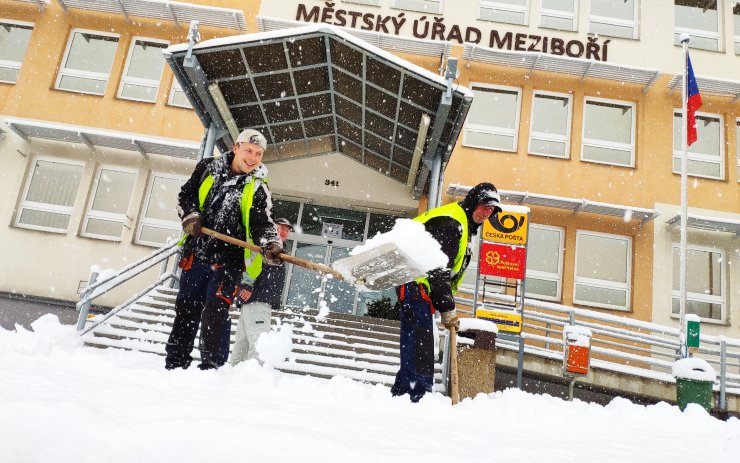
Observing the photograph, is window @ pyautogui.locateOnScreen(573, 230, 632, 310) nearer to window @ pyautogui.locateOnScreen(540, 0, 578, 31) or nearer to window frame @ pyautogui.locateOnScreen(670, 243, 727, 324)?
window frame @ pyautogui.locateOnScreen(670, 243, 727, 324)

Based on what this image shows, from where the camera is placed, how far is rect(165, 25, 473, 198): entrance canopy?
7.59 m

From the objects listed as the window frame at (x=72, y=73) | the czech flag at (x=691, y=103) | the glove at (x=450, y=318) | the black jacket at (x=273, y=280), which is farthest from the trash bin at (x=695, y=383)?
the window frame at (x=72, y=73)

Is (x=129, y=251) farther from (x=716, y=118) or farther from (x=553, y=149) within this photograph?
(x=716, y=118)

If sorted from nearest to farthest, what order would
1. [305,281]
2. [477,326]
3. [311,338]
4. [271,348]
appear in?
[271,348], [477,326], [311,338], [305,281]

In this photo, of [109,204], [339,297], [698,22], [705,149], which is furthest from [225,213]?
[698,22]

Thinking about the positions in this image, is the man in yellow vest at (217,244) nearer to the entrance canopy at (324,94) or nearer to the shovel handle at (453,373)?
the shovel handle at (453,373)

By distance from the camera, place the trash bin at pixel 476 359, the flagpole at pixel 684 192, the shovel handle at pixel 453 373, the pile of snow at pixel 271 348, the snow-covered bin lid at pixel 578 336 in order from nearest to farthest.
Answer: the shovel handle at pixel 453 373 < the pile of snow at pixel 271 348 < the trash bin at pixel 476 359 < the snow-covered bin lid at pixel 578 336 < the flagpole at pixel 684 192

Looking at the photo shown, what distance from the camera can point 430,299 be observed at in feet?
12.3

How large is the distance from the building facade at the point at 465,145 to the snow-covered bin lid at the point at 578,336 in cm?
482

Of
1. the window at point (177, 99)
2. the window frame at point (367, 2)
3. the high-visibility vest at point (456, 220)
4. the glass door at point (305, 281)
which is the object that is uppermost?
the window frame at point (367, 2)

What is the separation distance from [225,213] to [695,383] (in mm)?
6401

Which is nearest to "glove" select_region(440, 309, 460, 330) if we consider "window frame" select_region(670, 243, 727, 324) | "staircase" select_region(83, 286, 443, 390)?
"staircase" select_region(83, 286, 443, 390)

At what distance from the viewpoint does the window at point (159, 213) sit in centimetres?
1178

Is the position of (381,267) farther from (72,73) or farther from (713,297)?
(72,73)
